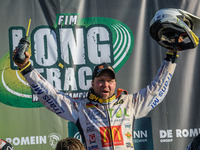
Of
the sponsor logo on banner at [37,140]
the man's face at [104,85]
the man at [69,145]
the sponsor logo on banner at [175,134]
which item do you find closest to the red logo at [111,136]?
the man's face at [104,85]

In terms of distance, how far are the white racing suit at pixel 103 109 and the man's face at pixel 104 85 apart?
45mm

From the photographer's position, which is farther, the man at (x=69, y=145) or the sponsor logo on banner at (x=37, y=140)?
the sponsor logo on banner at (x=37, y=140)

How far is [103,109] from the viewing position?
129 inches

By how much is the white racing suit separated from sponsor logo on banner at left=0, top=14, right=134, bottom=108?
1134 mm

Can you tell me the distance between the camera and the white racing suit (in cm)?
318

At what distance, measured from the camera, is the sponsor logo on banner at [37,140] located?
430 centimetres

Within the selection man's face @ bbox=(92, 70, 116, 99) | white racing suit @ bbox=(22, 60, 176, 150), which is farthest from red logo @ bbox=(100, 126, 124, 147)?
man's face @ bbox=(92, 70, 116, 99)

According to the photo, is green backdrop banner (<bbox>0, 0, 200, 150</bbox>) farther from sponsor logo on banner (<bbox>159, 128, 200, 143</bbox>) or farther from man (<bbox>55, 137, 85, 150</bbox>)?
man (<bbox>55, 137, 85, 150</bbox>)

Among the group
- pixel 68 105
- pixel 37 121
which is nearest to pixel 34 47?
pixel 37 121

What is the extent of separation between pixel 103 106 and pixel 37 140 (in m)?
1.33

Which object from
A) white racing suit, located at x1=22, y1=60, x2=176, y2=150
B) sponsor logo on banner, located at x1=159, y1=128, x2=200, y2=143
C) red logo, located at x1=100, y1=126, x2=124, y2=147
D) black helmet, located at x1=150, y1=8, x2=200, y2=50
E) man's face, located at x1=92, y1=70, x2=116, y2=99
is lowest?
sponsor logo on banner, located at x1=159, y1=128, x2=200, y2=143

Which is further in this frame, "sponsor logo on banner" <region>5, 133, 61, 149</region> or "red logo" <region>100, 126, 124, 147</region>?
"sponsor logo on banner" <region>5, 133, 61, 149</region>

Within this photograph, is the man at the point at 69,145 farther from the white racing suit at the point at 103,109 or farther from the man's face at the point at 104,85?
the man's face at the point at 104,85

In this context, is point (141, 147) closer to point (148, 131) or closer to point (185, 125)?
point (148, 131)
